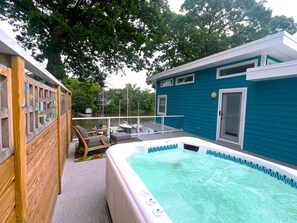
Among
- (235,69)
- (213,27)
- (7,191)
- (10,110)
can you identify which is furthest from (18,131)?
(213,27)

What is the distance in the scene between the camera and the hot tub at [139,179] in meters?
1.29

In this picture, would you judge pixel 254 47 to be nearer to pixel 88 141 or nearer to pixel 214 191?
pixel 214 191

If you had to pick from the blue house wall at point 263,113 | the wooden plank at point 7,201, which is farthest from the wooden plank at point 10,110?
the blue house wall at point 263,113

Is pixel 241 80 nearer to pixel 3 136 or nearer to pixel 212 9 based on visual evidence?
pixel 3 136

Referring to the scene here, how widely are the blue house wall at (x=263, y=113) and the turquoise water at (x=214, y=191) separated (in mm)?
2053

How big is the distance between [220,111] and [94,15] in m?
5.80

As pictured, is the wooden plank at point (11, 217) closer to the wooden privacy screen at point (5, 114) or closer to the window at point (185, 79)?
the wooden privacy screen at point (5, 114)

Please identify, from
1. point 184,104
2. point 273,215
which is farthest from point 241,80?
point 273,215

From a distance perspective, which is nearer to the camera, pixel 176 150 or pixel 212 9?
pixel 176 150

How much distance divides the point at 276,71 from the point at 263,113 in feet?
4.08

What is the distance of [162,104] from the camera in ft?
29.8

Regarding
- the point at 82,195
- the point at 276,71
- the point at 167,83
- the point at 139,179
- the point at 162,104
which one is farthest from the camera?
the point at 162,104

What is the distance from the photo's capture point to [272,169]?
7.78 feet

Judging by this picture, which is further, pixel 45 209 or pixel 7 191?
pixel 45 209
